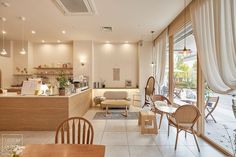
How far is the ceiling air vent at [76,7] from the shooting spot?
3914 mm

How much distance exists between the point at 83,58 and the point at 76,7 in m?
4.20

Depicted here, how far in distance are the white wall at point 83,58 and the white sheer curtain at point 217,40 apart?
555cm

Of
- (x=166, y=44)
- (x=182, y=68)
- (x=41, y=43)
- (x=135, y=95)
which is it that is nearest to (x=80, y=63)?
(x=41, y=43)

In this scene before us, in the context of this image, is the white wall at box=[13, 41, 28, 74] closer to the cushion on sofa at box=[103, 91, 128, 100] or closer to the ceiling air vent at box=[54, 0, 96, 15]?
the cushion on sofa at box=[103, 91, 128, 100]

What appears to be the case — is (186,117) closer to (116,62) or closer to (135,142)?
(135,142)

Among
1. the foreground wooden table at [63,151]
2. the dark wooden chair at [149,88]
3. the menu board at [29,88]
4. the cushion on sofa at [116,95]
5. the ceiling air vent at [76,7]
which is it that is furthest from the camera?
the cushion on sofa at [116,95]

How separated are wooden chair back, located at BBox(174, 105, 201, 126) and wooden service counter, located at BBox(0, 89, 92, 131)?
2.87m

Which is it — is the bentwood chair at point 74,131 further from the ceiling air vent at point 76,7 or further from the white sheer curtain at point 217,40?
the ceiling air vent at point 76,7

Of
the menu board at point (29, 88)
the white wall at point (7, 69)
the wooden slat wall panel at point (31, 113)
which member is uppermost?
the white wall at point (7, 69)

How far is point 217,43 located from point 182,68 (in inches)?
98.6

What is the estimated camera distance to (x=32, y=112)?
15.3 feet

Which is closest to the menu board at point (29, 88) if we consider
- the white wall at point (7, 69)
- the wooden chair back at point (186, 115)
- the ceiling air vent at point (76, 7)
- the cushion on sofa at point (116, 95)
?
the ceiling air vent at point (76, 7)

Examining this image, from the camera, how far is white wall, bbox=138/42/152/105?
838 cm

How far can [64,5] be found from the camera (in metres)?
4.11
